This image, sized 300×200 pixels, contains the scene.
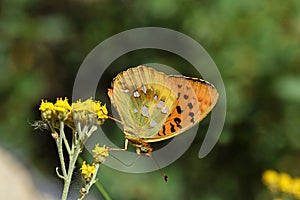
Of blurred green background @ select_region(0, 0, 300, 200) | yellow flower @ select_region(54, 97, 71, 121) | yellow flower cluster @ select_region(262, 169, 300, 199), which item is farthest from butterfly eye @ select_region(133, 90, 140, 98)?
blurred green background @ select_region(0, 0, 300, 200)

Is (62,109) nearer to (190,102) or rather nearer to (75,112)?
(75,112)

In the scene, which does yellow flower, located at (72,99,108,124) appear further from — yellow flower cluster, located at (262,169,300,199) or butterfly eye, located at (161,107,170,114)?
yellow flower cluster, located at (262,169,300,199)

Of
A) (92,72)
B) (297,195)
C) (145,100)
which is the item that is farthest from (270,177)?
(92,72)

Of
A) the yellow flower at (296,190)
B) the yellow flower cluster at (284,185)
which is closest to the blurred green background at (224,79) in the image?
the yellow flower cluster at (284,185)

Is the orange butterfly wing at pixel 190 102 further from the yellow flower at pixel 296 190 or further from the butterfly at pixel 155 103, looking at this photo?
the yellow flower at pixel 296 190

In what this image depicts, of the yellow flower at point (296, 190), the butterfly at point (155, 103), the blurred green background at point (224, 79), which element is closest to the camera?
the butterfly at point (155, 103)

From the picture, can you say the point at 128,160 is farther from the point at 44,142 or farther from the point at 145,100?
the point at 145,100
